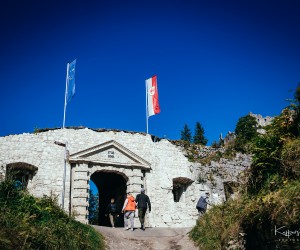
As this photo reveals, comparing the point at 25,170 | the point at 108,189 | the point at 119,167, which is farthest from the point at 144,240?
the point at 108,189

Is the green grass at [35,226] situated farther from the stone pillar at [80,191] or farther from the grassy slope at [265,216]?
the stone pillar at [80,191]

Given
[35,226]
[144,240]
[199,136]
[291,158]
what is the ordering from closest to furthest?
[291,158] → [35,226] → [144,240] → [199,136]

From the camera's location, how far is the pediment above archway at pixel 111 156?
15.8m

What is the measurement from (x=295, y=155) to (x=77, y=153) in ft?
36.5

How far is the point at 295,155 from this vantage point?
6355mm

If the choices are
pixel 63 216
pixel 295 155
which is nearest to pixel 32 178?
pixel 63 216

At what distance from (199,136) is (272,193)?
33.5 metres

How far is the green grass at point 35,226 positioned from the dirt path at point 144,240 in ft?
2.06

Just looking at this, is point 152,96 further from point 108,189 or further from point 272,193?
point 272,193

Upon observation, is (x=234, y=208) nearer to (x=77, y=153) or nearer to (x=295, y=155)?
(x=295, y=155)

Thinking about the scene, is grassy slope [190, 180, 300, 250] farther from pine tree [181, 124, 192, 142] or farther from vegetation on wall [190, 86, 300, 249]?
pine tree [181, 124, 192, 142]

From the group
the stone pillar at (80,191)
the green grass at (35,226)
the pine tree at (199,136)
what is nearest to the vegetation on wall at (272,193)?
the green grass at (35,226)

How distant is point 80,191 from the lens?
598 inches

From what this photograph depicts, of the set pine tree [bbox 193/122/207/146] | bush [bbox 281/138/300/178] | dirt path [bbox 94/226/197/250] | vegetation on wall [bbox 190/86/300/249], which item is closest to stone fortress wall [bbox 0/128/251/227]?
dirt path [bbox 94/226/197/250]
